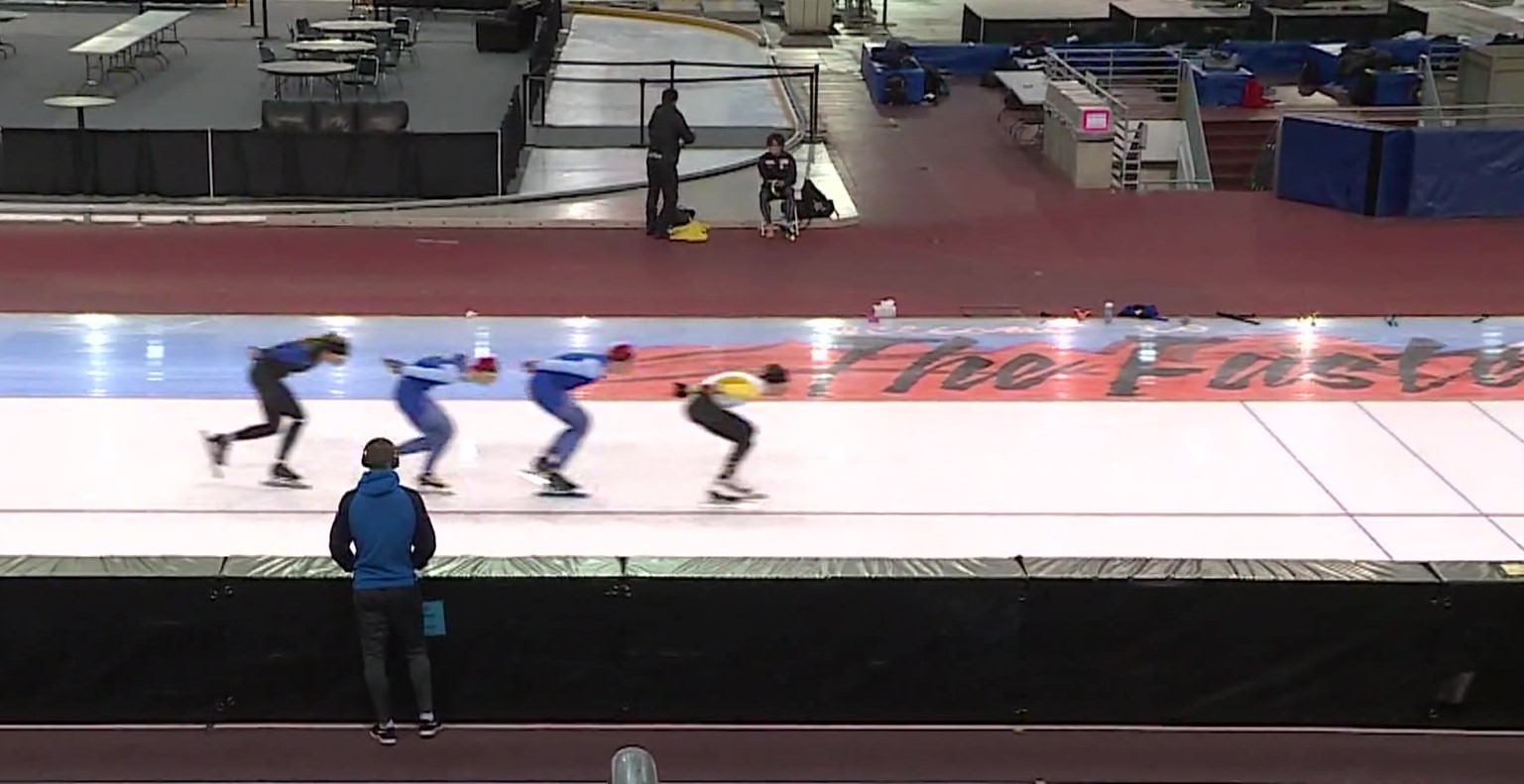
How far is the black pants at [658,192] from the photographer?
16.5 metres

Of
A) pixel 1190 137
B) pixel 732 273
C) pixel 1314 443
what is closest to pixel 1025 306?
pixel 732 273

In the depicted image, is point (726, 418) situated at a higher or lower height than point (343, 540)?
lower

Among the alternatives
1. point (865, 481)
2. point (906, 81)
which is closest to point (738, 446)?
point (865, 481)

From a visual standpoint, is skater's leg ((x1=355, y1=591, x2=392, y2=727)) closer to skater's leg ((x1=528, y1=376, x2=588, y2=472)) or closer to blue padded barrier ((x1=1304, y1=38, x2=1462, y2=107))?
skater's leg ((x1=528, y1=376, x2=588, y2=472))

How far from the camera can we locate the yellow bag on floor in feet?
54.6

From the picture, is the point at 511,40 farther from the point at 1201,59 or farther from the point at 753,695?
the point at 753,695

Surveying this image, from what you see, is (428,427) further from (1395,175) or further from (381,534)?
(1395,175)

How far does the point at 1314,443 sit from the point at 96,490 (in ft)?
24.1

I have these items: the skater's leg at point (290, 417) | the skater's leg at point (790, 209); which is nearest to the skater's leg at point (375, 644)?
the skater's leg at point (290, 417)

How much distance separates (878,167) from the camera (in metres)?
20.7

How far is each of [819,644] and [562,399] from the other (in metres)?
2.83

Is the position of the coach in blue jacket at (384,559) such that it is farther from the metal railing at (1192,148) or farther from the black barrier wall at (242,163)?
the metal railing at (1192,148)

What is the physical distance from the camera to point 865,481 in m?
10.2

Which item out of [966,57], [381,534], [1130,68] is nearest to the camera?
[381,534]
